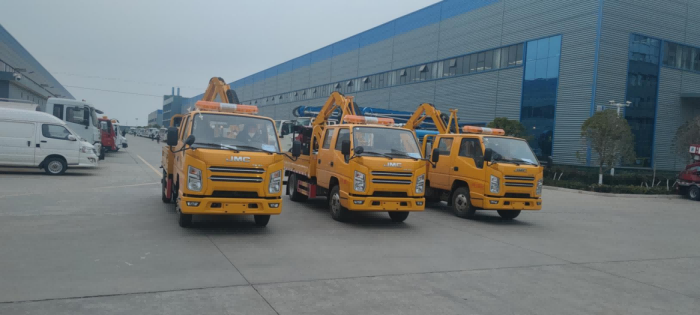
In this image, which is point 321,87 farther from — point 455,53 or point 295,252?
point 295,252

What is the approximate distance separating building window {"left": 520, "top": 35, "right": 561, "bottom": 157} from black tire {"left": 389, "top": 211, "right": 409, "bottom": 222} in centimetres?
2116

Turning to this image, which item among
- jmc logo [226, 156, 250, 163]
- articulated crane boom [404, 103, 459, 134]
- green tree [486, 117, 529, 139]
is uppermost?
green tree [486, 117, 529, 139]

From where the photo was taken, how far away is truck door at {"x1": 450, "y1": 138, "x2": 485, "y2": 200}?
39.5 ft

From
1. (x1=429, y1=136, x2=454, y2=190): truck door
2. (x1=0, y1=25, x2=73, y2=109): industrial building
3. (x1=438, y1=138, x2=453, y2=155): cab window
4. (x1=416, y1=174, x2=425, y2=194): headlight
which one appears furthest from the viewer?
(x1=0, y1=25, x2=73, y2=109): industrial building

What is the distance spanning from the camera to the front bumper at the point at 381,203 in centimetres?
1016

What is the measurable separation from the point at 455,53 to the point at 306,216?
3018 cm

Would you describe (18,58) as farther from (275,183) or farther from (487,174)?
(487,174)

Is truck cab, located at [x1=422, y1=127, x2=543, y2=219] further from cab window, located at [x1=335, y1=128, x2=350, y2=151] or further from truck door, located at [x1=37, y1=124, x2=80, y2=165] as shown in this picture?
truck door, located at [x1=37, y1=124, x2=80, y2=165]

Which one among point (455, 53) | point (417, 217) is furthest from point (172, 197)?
point (455, 53)

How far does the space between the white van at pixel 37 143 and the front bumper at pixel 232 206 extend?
11.2m

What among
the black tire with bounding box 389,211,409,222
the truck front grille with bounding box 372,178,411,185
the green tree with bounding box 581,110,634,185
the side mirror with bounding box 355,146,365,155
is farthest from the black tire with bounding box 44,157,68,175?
the green tree with bounding box 581,110,634,185

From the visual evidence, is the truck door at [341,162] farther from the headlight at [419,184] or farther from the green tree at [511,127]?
the green tree at [511,127]

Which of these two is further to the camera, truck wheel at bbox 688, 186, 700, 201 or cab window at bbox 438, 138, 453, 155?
truck wheel at bbox 688, 186, 700, 201

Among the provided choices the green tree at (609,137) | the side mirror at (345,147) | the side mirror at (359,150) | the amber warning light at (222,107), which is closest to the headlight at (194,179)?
the amber warning light at (222,107)
